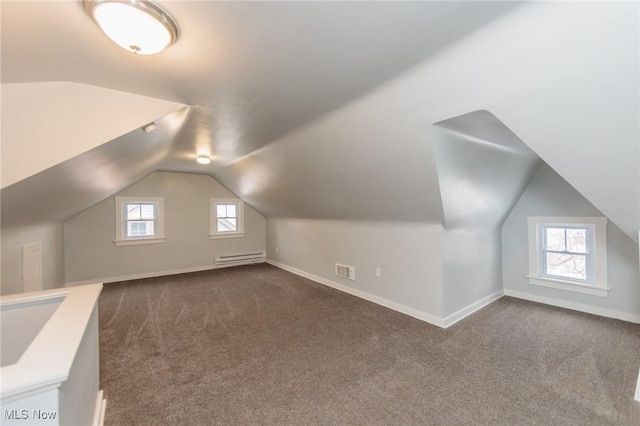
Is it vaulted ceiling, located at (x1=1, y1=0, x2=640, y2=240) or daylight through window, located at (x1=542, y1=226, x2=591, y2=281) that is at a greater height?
vaulted ceiling, located at (x1=1, y1=0, x2=640, y2=240)

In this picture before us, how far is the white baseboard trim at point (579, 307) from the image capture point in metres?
3.24

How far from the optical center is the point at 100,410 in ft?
6.13

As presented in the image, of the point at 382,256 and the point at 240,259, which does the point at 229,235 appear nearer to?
the point at 240,259

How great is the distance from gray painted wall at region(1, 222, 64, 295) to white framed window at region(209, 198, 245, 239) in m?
2.65

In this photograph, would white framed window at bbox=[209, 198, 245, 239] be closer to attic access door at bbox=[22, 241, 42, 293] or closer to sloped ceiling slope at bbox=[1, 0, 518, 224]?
attic access door at bbox=[22, 241, 42, 293]

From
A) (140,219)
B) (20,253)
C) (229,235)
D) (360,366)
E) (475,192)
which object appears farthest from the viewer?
(229,235)

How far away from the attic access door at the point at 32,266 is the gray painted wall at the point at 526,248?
20.0ft

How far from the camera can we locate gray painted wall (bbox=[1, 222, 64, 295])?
250cm

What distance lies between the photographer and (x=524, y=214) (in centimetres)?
405

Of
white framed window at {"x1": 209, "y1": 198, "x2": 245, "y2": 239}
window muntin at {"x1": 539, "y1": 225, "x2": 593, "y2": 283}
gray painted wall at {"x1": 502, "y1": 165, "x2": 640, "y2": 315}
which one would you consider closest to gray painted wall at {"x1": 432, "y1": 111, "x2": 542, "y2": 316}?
gray painted wall at {"x1": 502, "y1": 165, "x2": 640, "y2": 315}

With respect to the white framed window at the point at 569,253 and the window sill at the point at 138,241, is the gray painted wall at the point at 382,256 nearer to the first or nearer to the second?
the white framed window at the point at 569,253

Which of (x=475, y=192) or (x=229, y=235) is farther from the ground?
(x=475, y=192)

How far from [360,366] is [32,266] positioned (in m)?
3.63
